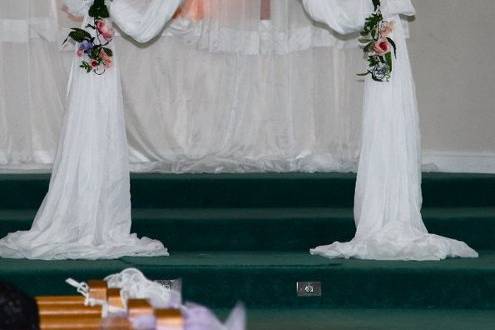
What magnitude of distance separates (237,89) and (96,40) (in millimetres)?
2323

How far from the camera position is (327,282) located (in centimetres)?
709

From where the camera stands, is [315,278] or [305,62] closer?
[315,278]

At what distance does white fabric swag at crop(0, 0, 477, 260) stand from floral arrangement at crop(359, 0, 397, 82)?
6 centimetres

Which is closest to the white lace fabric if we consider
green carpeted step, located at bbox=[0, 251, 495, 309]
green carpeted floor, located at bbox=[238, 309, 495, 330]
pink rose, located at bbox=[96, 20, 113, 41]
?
green carpeted floor, located at bbox=[238, 309, 495, 330]

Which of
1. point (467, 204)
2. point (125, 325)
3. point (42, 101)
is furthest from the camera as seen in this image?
point (42, 101)

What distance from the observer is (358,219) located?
7.74 meters

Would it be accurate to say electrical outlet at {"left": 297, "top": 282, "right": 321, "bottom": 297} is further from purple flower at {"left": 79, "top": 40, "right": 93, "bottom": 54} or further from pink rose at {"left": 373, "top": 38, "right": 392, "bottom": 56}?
purple flower at {"left": 79, "top": 40, "right": 93, "bottom": 54}

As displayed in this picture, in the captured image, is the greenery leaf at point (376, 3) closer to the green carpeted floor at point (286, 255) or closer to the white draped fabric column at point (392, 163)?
the white draped fabric column at point (392, 163)

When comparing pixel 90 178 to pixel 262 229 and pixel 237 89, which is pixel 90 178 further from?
pixel 237 89

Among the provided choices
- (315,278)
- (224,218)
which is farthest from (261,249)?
(315,278)

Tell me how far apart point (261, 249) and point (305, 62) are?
2539 mm

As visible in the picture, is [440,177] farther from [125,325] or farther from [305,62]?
[125,325]

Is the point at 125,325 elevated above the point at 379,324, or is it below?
above

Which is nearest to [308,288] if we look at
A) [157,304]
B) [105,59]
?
[105,59]
